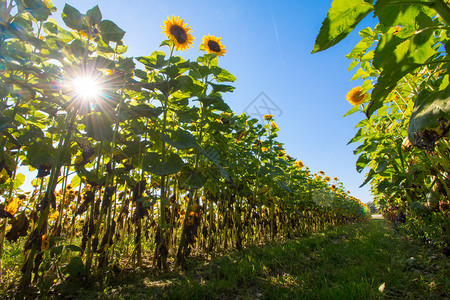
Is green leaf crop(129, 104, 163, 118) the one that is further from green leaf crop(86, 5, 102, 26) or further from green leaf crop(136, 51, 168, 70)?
green leaf crop(86, 5, 102, 26)

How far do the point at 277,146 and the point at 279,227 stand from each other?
3376mm

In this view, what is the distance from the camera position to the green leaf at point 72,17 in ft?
5.73

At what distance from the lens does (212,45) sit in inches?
116

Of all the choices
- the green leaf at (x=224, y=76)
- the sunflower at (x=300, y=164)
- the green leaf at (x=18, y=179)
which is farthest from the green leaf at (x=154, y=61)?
the sunflower at (x=300, y=164)

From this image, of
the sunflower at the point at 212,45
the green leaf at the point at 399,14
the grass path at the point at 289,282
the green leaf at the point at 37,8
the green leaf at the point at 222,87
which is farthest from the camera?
the sunflower at the point at 212,45

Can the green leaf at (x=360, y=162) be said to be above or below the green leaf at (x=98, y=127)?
below

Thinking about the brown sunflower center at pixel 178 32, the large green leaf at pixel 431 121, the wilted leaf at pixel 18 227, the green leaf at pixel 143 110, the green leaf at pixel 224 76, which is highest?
the brown sunflower center at pixel 178 32

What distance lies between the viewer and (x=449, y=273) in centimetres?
194

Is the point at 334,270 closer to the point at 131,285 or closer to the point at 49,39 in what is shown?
the point at 131,285

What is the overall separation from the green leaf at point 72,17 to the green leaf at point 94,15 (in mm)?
70

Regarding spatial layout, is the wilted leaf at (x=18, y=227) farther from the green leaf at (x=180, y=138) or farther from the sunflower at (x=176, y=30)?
the sunflower at (x=176, y=30)

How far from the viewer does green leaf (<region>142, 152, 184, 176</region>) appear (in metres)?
1.83

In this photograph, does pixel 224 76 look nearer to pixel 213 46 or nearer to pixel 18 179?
pixel 213 46

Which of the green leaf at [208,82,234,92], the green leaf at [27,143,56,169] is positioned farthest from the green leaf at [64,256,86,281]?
the green leaf at [208,82,234,92]
